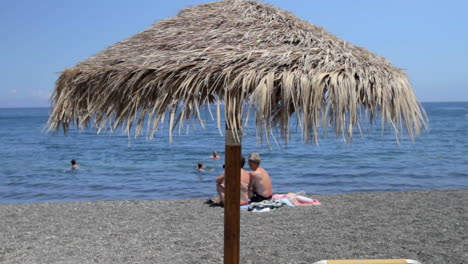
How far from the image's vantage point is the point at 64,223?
6.93 meters

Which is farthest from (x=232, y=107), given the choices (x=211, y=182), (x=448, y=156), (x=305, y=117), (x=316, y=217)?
(x=448, y=156)

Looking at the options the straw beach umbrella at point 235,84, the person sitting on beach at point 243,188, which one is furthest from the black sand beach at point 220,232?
the straw beach umbrella at point 235,84

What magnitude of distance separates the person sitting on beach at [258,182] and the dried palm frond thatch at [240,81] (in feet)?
14.7

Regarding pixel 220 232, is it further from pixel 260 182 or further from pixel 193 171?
pixel 193 171

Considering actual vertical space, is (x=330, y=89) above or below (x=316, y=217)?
above

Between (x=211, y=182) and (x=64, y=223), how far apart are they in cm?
673

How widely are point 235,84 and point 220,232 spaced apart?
12.4ft

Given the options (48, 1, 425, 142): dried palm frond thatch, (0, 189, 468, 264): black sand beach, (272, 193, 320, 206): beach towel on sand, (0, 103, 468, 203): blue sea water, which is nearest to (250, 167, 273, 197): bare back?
(272, 193, 320, 206): beach towel on sand

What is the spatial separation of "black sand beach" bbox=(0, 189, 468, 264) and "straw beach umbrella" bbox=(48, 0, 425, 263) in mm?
2256

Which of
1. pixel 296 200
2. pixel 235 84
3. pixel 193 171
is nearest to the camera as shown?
pixel 235 84

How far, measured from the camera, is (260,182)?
775cm

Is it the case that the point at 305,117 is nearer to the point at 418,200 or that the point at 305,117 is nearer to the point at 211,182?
the point at 418,200

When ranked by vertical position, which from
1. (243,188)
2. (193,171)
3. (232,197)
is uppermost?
(232,197)

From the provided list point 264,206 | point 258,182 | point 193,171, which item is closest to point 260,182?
point 258,182
